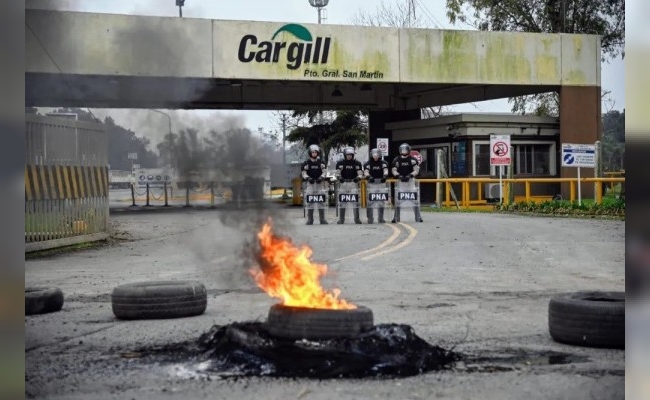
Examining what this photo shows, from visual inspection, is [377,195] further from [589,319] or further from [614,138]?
[614,138]

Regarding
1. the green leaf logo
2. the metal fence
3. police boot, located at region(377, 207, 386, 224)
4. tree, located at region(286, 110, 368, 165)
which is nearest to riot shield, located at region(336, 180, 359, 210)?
police boot, located at region(377, 207, 386, 224)

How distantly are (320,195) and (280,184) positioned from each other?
10.1 metres

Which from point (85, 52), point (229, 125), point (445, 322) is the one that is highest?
point (85, 52)

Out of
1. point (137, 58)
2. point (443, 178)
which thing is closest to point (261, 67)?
point (137, 58)

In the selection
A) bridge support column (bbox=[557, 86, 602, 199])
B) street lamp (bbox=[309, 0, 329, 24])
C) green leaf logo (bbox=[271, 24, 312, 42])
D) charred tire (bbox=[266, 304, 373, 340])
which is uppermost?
street lamp (bbox=[309, 0, 329, 24])

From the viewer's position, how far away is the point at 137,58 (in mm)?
4148

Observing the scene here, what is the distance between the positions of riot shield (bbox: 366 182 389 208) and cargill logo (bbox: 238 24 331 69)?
11989mm

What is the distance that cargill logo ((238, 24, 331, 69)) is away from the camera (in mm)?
4477

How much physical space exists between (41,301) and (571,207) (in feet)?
21.4

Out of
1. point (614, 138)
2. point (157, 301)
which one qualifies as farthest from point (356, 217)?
point (614, 138)

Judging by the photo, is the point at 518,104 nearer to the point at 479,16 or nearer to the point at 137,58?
the point at 479,16

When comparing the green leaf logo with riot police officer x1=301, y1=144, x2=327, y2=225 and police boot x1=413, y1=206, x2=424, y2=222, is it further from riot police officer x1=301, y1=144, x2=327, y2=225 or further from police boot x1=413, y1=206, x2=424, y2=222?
police boot x1=413, y1=206, x2=424, y2=222

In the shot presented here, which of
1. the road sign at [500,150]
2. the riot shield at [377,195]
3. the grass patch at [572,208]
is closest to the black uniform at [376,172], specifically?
the riot shield at [377,195]

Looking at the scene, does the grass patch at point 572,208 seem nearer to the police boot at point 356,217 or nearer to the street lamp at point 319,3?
the street lamp at point 319,3
